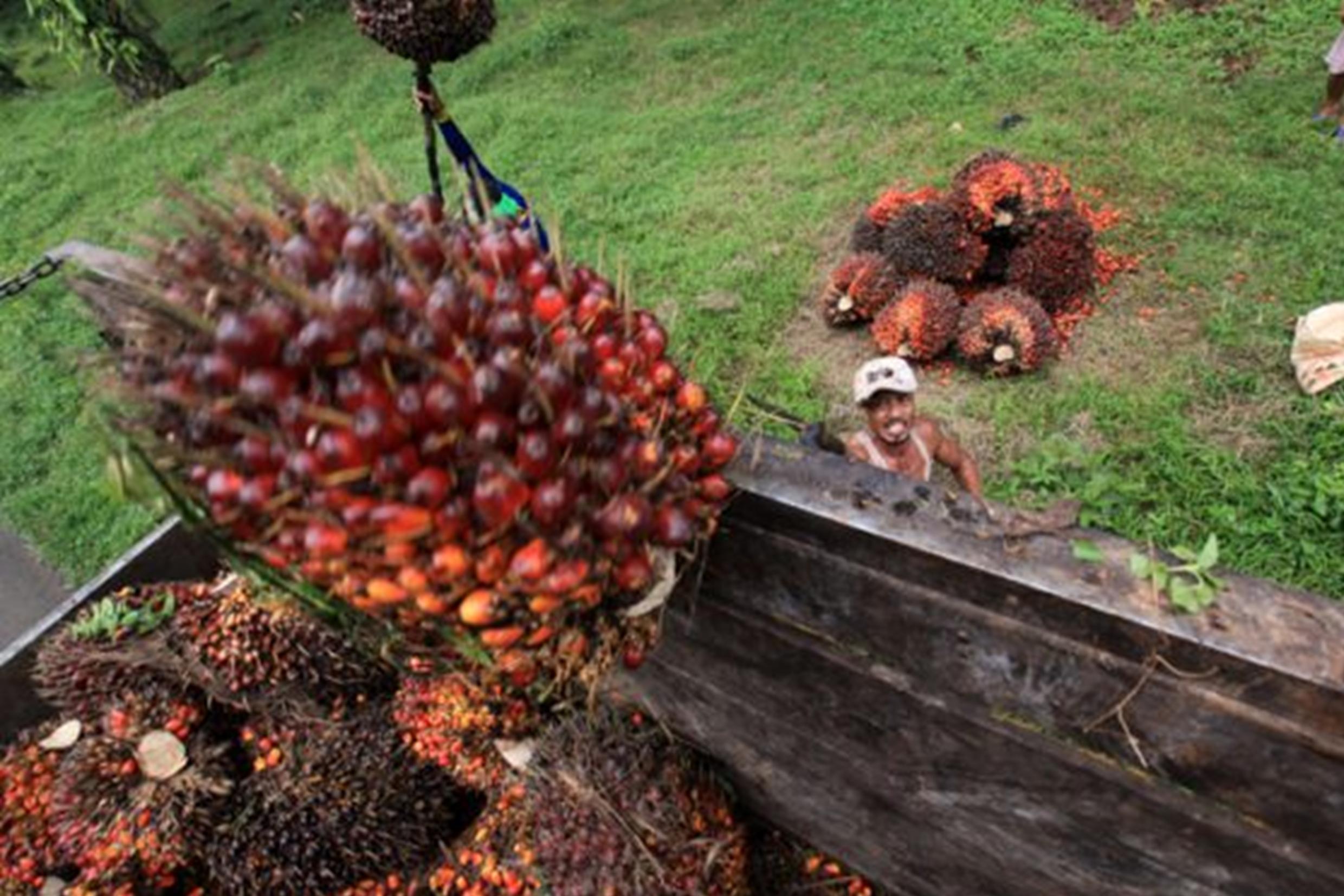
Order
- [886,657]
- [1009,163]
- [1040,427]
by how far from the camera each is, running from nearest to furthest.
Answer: [886,657], [1040,427], [1009,163]

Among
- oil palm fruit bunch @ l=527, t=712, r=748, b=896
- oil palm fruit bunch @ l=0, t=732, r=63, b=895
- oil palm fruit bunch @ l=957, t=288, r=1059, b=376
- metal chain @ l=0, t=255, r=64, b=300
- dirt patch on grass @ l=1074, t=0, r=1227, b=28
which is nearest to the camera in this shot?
oil palm fruit bunch @ l=527, t=712, r=748, b=896

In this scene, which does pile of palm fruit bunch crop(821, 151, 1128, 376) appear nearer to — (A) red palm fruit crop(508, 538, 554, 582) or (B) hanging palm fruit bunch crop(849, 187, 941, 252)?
(B) hanging palm fruit bunch crop(849, 187, 941, 252)

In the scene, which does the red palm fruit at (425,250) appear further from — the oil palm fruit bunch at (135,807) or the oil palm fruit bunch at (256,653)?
the oil palm fruit bunch at (135,807)

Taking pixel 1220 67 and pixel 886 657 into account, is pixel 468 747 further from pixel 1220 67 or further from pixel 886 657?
pixel 1220 67

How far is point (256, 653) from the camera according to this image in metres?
2.95

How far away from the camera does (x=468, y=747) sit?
9.26ft

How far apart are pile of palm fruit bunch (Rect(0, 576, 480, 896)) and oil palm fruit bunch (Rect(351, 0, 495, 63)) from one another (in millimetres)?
2378

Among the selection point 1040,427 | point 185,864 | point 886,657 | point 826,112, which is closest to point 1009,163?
point 1040,427

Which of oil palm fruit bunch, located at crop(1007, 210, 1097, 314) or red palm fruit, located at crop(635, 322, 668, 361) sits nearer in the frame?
red palm fruit, located at crop(635, 322, 668, 361)

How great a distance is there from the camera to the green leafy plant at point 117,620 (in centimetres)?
301

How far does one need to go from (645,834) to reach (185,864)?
167 centimetres

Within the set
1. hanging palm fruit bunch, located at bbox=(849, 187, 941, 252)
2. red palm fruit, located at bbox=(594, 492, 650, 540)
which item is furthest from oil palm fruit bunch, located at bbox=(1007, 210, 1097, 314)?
red palm fruit, located at bbox=(594, 492, 650, 540)

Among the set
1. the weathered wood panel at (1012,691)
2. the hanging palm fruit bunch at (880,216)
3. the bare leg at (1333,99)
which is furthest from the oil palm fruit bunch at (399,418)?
the bare leg at (1333,99)

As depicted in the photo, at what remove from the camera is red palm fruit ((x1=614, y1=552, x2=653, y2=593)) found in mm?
1303
